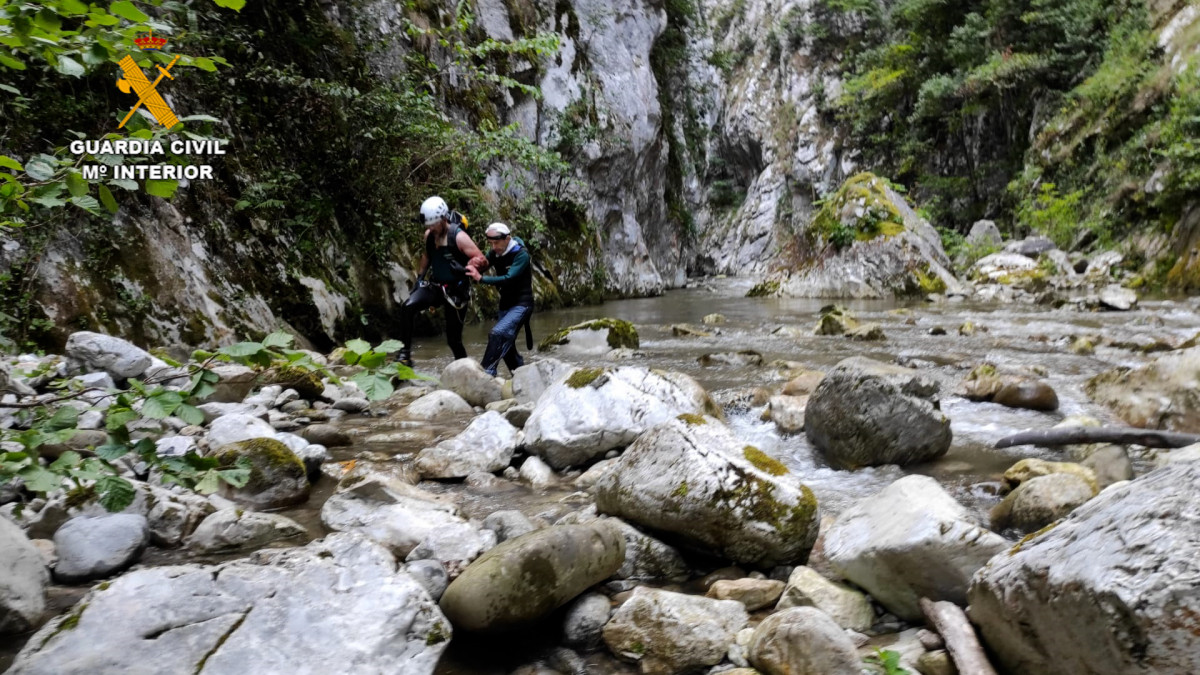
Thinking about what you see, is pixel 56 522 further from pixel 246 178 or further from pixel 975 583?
pixel 246 178

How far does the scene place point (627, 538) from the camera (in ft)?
8.66

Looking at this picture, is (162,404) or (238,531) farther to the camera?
(238,531)

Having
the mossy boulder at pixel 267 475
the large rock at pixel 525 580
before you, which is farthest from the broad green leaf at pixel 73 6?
the mossy boulder at pixel 267 475

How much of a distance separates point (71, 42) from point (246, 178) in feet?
23.5

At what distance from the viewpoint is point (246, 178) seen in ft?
25.4

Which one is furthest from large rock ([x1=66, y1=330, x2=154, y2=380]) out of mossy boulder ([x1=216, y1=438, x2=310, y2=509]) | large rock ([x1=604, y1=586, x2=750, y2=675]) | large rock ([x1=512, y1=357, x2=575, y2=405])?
large rock ([x1=604, y1=586, x2=750, y2=675])

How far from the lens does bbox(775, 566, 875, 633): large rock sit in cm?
217

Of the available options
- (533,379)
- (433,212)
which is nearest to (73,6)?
(533,379)

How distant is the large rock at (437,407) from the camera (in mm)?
5086

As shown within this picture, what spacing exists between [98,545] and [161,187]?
5.45 ft

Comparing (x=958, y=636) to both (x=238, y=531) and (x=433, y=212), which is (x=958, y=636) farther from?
(x=433, y=212)

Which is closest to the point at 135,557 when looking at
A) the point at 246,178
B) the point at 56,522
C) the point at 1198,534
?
the point at 56,522

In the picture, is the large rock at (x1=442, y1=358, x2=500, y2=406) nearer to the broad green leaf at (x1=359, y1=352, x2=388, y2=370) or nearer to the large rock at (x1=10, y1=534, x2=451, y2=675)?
the large rock at (x1=10, y1=534, x2=451, y2=675)

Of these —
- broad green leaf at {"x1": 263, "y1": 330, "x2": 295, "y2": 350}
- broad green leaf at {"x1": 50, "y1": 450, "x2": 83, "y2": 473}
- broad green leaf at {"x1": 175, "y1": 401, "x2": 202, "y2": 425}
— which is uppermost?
broad green leaf at {"x1": 263, "y1": 330, "x2": 295, "y2": 350}
